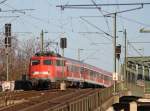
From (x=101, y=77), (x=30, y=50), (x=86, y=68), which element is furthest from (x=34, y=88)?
(x=30, y=50)

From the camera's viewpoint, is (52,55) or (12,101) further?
(52,55)

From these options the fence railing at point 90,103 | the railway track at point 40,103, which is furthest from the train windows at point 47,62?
the railway track at point 40,103

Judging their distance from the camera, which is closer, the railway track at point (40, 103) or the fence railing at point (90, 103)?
the fence railing at point (90, 103)

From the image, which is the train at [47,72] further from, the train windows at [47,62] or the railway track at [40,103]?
the railway track at [40,103]

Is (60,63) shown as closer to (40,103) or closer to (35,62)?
(35,62)

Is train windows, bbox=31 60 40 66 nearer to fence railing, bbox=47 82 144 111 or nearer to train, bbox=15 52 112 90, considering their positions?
train, bbox=15 52 112 90

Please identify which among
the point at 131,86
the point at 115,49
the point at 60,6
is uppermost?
the point at 60,6

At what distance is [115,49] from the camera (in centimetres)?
4547

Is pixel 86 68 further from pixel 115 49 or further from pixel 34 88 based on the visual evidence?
pixel 115 49

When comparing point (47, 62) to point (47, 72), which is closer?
point (47, 72)

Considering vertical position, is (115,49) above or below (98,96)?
above

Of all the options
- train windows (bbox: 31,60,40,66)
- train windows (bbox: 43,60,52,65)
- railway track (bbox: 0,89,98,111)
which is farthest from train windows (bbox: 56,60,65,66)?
railway track (bbox: 0,89,98,111)

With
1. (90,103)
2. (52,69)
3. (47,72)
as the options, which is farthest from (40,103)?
(47,72)

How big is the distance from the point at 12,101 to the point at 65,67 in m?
24.9
